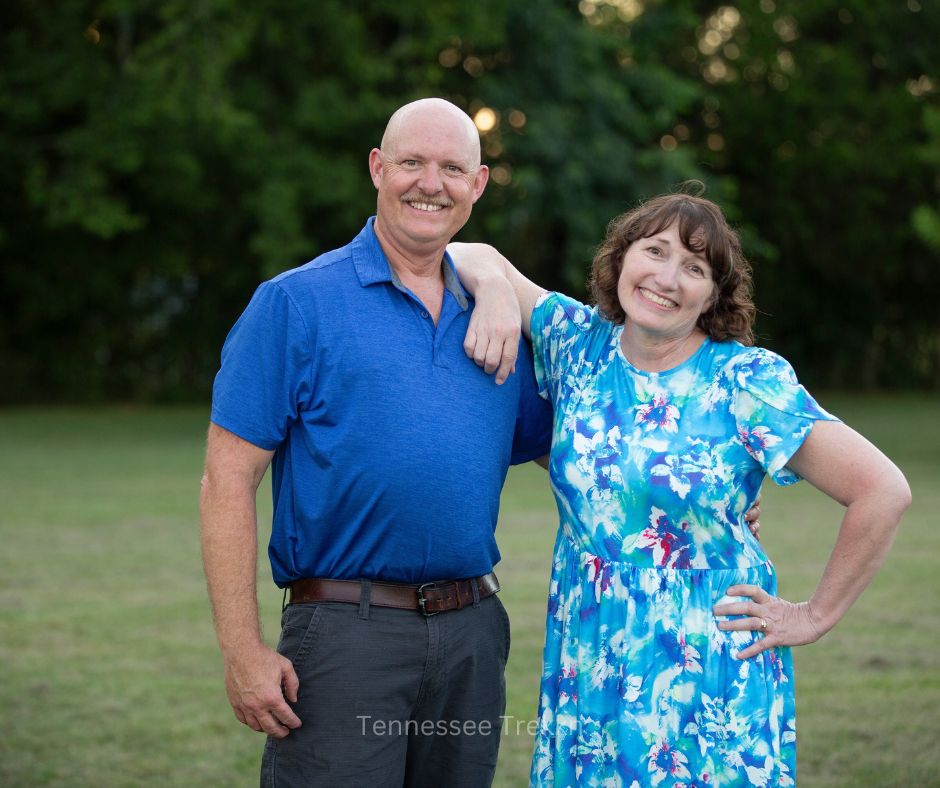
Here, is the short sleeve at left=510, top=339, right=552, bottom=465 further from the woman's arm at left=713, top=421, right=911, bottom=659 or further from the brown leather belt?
the woman's arm at left=713, top=421, right=911, bottom=659

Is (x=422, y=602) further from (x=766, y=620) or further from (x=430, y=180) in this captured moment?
(x=430, y=180)

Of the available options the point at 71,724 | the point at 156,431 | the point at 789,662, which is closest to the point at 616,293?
the point at 789,662

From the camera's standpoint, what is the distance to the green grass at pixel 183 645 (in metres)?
5.29

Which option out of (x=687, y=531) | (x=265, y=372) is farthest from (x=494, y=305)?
(x=687, y=531)

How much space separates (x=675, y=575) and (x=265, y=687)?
0.99 m

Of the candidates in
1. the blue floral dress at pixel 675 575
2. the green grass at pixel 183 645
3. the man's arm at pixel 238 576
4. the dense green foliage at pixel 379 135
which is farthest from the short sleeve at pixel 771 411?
the dense green foliage at pixel 379 135

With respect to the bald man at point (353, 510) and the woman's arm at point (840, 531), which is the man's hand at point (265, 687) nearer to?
the bald man at point (353, 510)

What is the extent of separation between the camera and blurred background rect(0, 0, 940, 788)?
623 cm

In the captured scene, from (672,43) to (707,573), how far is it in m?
27.0

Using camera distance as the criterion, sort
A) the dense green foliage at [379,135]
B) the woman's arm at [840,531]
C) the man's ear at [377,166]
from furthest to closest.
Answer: the dense green foliage at [379,135], the man's ear at [377,166], the woman's arm at [840,531]

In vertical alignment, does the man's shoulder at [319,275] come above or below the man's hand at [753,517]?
above

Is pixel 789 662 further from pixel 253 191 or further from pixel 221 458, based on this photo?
pixel 253 191

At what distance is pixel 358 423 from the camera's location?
2.91m

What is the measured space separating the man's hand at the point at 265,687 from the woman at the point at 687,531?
2.17 feet
